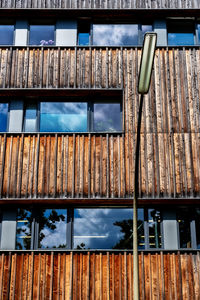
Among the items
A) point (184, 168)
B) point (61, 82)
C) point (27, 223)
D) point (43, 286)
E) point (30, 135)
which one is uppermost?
point (61, 82)

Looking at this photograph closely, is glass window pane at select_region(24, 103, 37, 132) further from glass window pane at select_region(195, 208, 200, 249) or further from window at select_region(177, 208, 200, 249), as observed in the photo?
glass window pane at select_region(195, 208, 200, 249)

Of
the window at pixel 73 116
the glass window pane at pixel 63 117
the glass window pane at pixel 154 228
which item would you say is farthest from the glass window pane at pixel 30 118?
the glass window pane at pixel 154 228

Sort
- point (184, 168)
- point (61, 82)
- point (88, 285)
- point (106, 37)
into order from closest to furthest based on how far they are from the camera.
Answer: point (88, 285) → point (184, 168) → point (61, 82) → point (106, 37)

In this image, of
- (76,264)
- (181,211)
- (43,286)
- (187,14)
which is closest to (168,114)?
(181,211)

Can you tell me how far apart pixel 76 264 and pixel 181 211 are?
351cm

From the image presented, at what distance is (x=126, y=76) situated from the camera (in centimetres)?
1423

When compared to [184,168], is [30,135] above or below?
above

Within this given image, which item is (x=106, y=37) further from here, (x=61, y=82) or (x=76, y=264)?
(x=76, y=264)

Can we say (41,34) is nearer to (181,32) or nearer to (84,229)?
(181,32)

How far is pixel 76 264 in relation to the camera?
493 inches

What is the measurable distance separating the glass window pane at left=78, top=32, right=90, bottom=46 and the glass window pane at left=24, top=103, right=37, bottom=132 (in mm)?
2714

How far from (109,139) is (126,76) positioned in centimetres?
217

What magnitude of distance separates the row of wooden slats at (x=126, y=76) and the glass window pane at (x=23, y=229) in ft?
12.7

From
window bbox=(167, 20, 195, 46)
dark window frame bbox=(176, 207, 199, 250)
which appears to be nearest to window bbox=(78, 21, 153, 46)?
window bbox=(167, 20, 195, 46)
